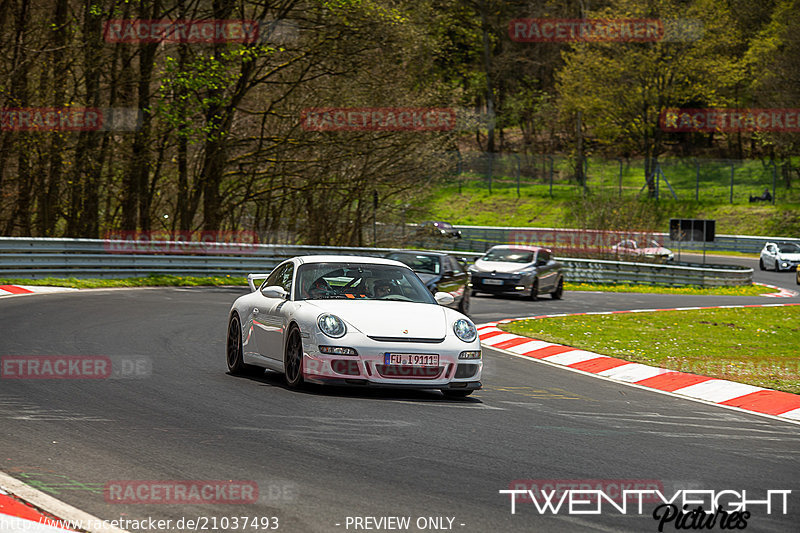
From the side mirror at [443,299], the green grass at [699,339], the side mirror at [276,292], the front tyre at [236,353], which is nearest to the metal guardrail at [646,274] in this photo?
the green grass at [699,339]

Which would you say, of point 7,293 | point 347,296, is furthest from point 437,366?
point 7,293

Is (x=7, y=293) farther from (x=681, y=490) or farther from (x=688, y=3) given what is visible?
(x=688, y=3)

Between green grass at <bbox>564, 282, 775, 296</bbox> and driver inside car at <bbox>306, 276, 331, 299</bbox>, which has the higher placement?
driver inside car at <bbox>306, 276, 331, 299</bbox>

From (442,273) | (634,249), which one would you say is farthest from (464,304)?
(634,249)

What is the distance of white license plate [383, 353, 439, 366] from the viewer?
32.0 feet

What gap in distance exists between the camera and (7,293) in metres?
21.1

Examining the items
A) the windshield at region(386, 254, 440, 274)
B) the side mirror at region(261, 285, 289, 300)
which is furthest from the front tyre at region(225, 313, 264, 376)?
the windshield at region(386, 254, 440, 274)

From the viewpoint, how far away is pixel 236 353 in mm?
11625

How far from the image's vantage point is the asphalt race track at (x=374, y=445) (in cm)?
574

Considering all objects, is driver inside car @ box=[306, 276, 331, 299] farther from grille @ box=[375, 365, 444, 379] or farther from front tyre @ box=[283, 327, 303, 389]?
grille @ box=[375, 365, 444, 379]

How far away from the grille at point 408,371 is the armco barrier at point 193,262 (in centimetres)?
1569

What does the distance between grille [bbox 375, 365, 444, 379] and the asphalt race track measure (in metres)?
0.26

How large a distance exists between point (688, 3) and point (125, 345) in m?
65.6

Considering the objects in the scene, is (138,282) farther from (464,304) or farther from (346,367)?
(346,367)
